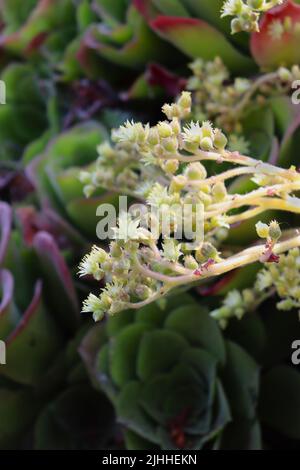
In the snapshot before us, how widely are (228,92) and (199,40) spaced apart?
7cm

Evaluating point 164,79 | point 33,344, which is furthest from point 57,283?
point 164,79

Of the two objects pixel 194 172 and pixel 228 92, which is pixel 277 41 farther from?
pixel 194 172

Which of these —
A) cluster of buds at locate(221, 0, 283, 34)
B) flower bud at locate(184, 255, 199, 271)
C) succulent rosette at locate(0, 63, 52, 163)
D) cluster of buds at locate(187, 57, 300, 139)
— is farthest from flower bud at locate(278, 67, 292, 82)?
succulent rosette at locate(0, 63, 52, 163)

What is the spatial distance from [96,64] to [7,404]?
13.8 inches

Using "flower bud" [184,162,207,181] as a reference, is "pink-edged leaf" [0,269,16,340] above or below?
below

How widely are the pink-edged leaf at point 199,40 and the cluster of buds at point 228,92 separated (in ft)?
0.05

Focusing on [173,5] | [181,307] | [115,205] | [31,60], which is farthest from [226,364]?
[31,60]

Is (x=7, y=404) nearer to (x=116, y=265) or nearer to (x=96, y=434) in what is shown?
(x=96, y=434)

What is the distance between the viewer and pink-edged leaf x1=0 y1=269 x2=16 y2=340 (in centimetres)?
55

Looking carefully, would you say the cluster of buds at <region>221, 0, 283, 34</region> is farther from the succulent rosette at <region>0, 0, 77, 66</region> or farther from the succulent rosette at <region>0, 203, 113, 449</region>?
the succulent rosette at <region>0, 0, 77, 66</region>

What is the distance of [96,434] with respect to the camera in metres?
0.61

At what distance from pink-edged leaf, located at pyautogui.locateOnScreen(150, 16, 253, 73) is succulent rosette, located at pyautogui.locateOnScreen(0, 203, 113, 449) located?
0.68 ft

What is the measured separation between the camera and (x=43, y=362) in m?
0.61

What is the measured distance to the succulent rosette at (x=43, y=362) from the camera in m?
→ 0.59
